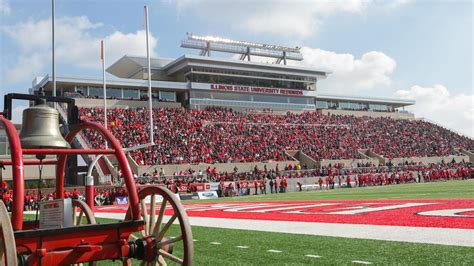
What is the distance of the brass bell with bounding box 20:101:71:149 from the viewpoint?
14.0 feet

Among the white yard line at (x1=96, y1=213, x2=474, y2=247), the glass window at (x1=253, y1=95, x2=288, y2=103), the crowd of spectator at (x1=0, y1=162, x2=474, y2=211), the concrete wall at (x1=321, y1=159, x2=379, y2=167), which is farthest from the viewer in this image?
the glass window at (x1=253, y1=95, x2=288, y2=103)

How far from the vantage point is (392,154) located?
54.5 meters

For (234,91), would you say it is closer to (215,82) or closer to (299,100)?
(215,82)

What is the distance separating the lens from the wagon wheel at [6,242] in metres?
3.04

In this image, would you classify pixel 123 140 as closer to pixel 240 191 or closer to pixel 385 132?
pixel 240 191

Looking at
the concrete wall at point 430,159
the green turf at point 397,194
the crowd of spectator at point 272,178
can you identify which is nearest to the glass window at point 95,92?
the crowd of spectator at point 272,178

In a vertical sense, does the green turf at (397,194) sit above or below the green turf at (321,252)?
below

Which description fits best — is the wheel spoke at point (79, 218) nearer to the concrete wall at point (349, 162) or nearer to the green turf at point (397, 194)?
the green turf at point (397, 194)

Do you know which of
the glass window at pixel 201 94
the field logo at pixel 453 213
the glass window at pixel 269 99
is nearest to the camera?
the field logo at pixel 453 213

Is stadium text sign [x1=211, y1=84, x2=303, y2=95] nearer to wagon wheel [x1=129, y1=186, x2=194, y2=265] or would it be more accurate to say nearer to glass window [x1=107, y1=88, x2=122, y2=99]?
glass window [x1=107, y1=88, x2=122, y2=99]

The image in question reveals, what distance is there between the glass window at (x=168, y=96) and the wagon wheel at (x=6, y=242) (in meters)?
53.2

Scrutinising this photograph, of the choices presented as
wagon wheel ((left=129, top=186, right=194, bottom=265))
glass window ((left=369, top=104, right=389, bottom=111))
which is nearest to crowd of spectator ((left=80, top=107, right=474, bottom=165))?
glass window ((left=369, top=104, right=389, bottom=111))

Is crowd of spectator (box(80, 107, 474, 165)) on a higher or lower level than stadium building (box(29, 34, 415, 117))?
lower

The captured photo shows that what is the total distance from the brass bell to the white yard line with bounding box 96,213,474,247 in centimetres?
553
